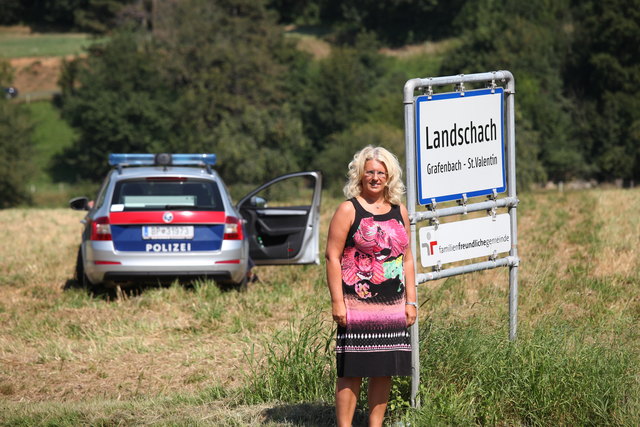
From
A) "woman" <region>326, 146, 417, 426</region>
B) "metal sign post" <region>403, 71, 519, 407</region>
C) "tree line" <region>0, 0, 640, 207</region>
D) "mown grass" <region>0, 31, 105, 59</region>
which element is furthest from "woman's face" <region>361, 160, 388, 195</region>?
"mown grass" <region>0, 31, 105, 59</region>

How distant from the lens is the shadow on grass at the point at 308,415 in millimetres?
5986

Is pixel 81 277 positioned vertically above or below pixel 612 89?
above

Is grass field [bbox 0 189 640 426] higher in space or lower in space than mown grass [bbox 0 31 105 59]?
higher

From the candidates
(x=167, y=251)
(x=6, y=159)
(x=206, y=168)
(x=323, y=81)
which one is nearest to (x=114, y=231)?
(x=167, y=251)

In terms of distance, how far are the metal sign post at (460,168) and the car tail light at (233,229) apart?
496 centimetres

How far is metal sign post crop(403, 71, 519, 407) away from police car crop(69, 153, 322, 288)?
4.97 m

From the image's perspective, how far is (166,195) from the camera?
36.9ft

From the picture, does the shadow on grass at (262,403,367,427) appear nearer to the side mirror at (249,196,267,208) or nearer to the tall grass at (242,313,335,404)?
the tall grass at (242,313,335,404)

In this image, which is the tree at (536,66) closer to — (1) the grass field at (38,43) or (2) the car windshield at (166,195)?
(1) the grass field at (38,43)

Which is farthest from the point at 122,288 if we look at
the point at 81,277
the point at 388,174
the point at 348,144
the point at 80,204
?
the point at 348,144

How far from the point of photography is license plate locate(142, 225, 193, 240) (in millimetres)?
10758

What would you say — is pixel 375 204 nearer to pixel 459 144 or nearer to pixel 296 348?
pixel 459 144

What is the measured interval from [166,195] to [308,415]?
18.3ft

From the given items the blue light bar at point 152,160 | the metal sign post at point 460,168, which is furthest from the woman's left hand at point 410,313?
the blue light bar at point 152,160
